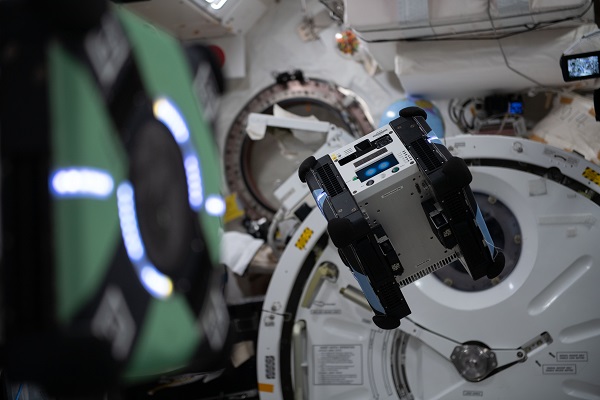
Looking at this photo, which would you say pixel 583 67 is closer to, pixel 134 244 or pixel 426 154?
pixel 426 154

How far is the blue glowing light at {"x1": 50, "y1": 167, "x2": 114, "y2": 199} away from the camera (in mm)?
1333

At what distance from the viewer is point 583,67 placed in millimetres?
3783

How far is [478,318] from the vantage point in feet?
14.0

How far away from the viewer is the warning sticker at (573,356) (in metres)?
4.18

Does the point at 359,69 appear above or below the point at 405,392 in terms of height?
above

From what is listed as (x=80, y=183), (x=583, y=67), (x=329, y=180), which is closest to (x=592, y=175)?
(x=583, y=67)

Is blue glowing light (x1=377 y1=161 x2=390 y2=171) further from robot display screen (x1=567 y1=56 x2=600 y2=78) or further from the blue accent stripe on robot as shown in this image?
robot display screen (x1=567 y1=56 x2=600 y2=78)

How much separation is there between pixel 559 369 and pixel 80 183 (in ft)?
11.6

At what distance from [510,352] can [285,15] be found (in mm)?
3060

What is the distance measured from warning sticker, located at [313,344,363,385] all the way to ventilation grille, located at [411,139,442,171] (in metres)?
1.55

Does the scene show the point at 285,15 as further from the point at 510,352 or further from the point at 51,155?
the point at 51,155

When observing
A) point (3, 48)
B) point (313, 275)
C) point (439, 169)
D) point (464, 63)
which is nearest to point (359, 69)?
point (464, 63)

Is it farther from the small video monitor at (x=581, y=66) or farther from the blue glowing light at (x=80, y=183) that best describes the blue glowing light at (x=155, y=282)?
the small video monitor at (x=581, y=66)

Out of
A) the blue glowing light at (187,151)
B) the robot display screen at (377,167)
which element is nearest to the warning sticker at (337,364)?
the robot display screen at (377,167)
